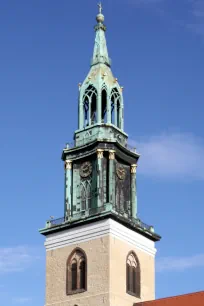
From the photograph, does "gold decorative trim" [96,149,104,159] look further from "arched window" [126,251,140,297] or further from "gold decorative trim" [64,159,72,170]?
"arched window" [126,251,140,297]

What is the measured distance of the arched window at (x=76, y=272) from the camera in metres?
55.0

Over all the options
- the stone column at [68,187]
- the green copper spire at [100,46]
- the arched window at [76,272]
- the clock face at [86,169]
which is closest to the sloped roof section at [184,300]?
the arched window at [76,272]

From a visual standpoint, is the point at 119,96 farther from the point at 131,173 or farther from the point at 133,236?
A: the point at 133,236

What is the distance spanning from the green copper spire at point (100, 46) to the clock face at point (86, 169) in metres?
8.68

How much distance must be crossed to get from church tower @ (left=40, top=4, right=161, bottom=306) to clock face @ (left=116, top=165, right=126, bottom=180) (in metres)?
0.07

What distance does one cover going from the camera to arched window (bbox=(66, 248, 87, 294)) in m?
55.0

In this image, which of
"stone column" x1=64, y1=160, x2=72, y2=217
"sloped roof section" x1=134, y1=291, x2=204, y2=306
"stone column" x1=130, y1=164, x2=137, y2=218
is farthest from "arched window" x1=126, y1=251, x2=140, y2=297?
"stone column" x1=64, y1=160, x2=72, y2=217

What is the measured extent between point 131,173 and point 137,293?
353 inches

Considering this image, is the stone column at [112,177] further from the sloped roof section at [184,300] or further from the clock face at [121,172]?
the sloped roof section at [184,300]

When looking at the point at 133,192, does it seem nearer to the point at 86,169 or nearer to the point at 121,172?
the point at 121,172

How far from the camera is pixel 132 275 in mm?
56031

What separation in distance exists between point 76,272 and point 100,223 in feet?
11.9

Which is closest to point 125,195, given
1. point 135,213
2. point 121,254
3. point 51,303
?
point 135,213

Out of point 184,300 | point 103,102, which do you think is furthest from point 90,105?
point 184,300
